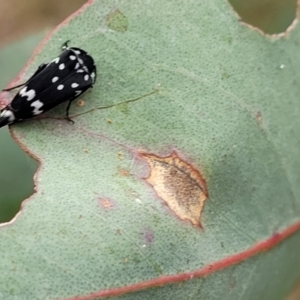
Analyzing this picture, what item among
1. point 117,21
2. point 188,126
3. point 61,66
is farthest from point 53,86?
point 188,126

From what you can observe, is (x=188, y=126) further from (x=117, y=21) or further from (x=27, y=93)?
(x=27, y=93)

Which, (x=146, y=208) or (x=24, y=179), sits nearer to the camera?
(x=146, y=208)

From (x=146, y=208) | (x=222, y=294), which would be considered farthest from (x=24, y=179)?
(x=222, y=294)

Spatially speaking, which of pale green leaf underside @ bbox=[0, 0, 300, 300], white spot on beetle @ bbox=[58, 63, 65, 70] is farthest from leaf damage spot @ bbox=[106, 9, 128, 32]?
white spot on beetle @ bbox=[58, 63, 65, 70]

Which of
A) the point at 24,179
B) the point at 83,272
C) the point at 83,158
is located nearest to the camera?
the point at 83,272

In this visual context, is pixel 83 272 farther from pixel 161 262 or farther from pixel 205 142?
pixel 205 142

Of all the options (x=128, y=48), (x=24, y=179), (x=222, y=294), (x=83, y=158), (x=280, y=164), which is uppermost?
(x=128, y=48)
